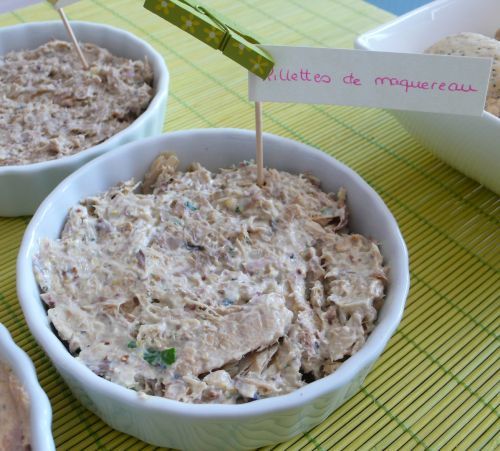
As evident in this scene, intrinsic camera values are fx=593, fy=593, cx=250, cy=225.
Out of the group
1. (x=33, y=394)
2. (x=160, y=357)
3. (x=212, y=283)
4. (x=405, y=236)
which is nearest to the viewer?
(x=33, y=394)

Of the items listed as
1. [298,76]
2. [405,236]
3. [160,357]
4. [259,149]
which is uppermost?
[298,76]

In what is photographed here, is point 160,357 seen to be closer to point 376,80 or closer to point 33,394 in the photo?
point 33,394

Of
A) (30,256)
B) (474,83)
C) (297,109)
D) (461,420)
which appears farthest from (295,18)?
(461,420)

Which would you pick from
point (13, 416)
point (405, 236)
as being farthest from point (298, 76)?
point (13, 416)

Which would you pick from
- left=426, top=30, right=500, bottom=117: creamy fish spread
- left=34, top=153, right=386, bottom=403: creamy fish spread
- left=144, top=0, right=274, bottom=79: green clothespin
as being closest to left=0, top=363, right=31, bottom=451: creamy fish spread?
left=34, top=153, right=386, bottom=403: creamy fish spread

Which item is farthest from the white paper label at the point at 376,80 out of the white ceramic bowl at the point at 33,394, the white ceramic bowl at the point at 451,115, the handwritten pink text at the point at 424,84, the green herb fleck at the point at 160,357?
the white ceramic bowl at the point at 33,394

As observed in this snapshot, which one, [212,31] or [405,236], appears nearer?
[212,31]

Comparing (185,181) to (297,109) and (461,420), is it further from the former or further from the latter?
(461,420)

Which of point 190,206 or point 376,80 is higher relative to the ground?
point 376,80
